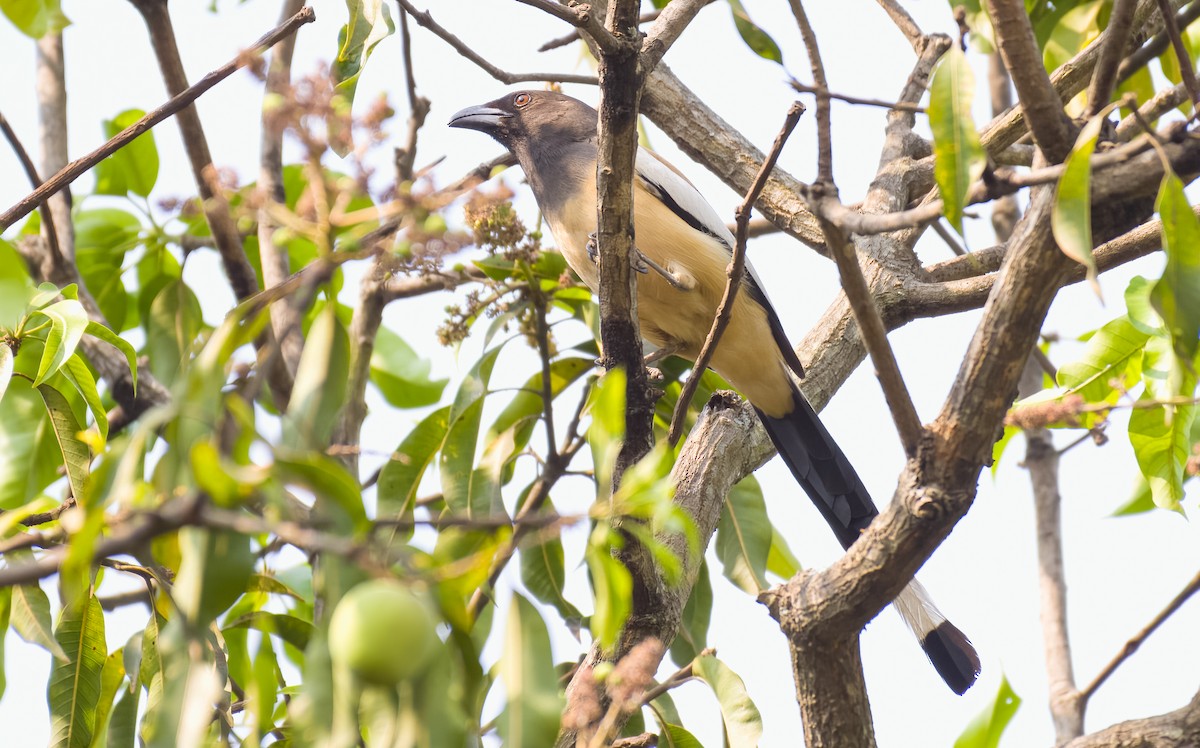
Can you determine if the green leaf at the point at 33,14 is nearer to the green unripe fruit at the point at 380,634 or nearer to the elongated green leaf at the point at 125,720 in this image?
the elongated green leaf at the point at 125,720

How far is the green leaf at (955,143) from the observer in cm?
179

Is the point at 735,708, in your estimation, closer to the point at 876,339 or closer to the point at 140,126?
the point at 876,339

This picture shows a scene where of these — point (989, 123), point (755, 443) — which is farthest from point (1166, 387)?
point (989, 123)

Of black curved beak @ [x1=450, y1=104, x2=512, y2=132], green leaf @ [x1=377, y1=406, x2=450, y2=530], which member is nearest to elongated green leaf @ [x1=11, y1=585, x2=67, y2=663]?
green leaf @ [x1=377, y1=406, x2=450, y2=530]

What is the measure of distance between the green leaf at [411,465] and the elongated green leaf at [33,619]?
1.38m

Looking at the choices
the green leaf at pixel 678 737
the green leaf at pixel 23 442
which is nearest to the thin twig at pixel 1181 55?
the green leaf at pixel 678 737

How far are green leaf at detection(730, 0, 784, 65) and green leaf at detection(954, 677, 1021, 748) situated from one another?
2139 mm

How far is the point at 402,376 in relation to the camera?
4883mm

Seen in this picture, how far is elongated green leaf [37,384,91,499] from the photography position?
2.57 m

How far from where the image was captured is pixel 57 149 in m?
4.68

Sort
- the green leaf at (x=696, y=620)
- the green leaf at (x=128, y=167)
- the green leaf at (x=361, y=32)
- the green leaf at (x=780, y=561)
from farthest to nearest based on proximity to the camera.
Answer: the green leaf at (x=128, y=167)
the green leaf at (x=780, y=561)
the green leaf at (x=696, y=620)
the green leaf at (x=361, y=32)

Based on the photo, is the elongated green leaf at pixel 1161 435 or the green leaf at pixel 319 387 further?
the elongated green leaf at pixel 1161 435

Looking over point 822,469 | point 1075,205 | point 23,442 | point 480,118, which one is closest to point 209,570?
point 1075,205

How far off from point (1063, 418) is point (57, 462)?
2.62m
